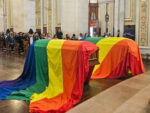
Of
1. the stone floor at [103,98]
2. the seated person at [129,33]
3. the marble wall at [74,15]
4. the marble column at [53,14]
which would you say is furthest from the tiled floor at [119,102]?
the marble column at [53,14]

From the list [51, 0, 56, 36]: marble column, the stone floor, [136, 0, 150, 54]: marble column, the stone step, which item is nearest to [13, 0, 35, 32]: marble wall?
[51, 0, 56, 36]: marble column

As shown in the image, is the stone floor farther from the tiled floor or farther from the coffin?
the coffin

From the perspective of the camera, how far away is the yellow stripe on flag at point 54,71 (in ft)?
13.8

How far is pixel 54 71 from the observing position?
14.7 ft

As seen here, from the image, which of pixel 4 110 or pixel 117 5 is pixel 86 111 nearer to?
pixel 4 110

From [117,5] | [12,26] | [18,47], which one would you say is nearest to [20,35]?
[18,47]

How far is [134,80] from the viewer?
5.17 metres

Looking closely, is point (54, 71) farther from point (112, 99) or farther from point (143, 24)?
point (143, 24)

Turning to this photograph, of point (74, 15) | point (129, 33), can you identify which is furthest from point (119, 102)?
point (74, 15)

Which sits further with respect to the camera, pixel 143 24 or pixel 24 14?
Result: pixel 24 14

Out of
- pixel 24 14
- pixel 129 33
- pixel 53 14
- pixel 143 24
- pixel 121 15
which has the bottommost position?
pixel 129 33

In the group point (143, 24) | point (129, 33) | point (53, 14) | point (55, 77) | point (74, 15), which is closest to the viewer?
point (55, 77)

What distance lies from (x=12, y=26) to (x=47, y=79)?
41.3ft

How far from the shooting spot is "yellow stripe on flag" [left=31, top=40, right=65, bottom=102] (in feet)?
13.8
